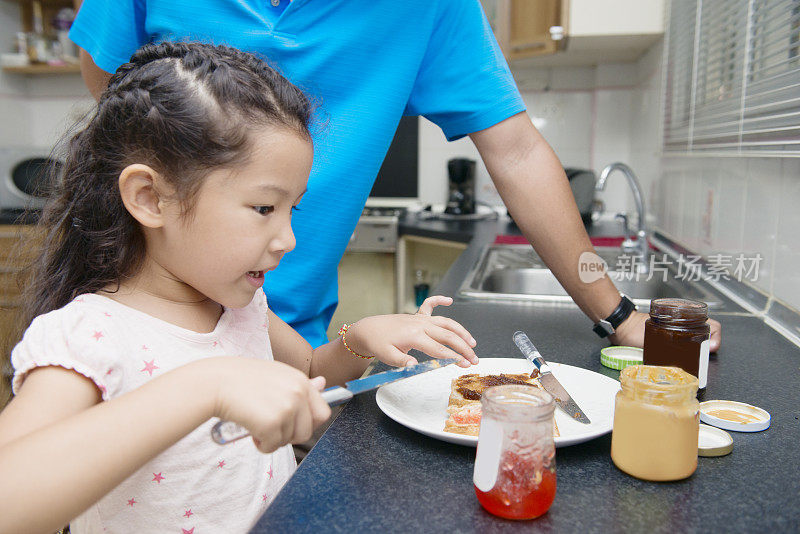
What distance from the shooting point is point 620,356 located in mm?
1005

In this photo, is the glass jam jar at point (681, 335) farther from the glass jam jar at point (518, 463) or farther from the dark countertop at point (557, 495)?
the glass jam jar at point (518, 463)

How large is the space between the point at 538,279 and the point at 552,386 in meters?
1.19

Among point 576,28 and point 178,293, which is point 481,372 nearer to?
point 178,293

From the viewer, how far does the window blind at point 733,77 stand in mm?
1203

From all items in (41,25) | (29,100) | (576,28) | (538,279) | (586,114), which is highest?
(41,25)

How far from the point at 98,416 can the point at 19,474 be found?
7 cm

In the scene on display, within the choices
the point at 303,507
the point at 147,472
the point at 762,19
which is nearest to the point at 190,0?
the point at 147,472

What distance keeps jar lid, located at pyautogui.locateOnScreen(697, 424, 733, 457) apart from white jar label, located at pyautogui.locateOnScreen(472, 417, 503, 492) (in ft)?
0.79

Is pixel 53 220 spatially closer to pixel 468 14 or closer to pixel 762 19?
pixel 468 14

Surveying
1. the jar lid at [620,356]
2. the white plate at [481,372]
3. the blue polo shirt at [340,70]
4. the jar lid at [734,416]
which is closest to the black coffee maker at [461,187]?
the blue polo shirt at [340,70]

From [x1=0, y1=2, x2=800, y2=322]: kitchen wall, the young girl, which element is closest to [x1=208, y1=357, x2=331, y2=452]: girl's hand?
the young girl

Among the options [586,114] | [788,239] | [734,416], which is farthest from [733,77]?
[586,114]

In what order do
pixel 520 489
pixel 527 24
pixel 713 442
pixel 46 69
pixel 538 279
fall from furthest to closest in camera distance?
pixel 46 69 < pixel 527 24 < pixel 538 279 < pixel 713 442 < pixel 520 489

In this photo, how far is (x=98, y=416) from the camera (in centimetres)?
52
